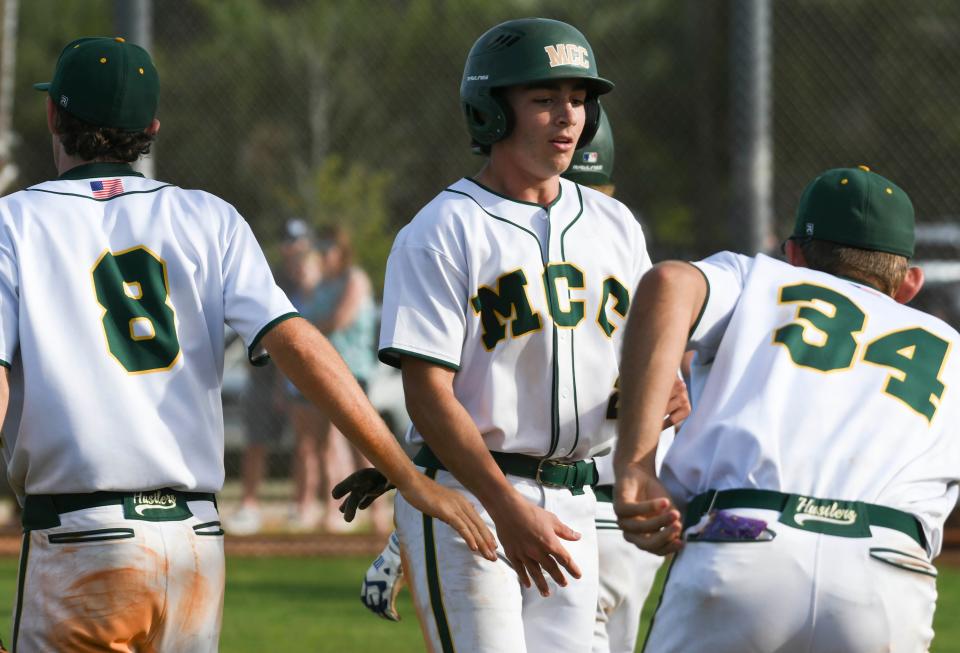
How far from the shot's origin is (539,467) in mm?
4273

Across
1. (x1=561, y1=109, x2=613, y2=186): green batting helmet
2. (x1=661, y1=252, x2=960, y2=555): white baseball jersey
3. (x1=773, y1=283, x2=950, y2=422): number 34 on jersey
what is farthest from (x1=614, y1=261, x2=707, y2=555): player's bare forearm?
(x1=561, y1=109, x2=613, y2=186): green batting helmet

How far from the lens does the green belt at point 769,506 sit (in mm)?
3432

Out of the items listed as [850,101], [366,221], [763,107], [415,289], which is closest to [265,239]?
[366,221]

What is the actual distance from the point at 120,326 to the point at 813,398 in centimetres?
166

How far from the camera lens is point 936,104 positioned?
62.3 ft

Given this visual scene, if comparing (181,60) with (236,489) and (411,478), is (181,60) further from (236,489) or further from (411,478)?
(411,478)

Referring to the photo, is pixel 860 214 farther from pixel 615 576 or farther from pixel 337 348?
pixel 337 348

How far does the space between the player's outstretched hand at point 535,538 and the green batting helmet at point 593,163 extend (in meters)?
2.00

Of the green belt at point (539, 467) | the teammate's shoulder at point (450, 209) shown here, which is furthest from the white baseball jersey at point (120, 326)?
the green belt at point (539, 467)

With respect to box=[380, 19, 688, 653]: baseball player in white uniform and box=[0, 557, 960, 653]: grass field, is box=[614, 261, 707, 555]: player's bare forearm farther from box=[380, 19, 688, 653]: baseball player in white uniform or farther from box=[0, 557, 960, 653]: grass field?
box=[0, 557, 960, 653]: grass field

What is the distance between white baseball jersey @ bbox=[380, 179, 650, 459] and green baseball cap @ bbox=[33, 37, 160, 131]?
81cm

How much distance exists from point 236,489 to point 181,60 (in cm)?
895

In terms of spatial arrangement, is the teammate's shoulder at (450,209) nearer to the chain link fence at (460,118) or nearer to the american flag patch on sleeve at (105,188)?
the american flag patch on sleeve at (105,188)

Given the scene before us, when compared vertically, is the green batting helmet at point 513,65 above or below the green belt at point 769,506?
above
